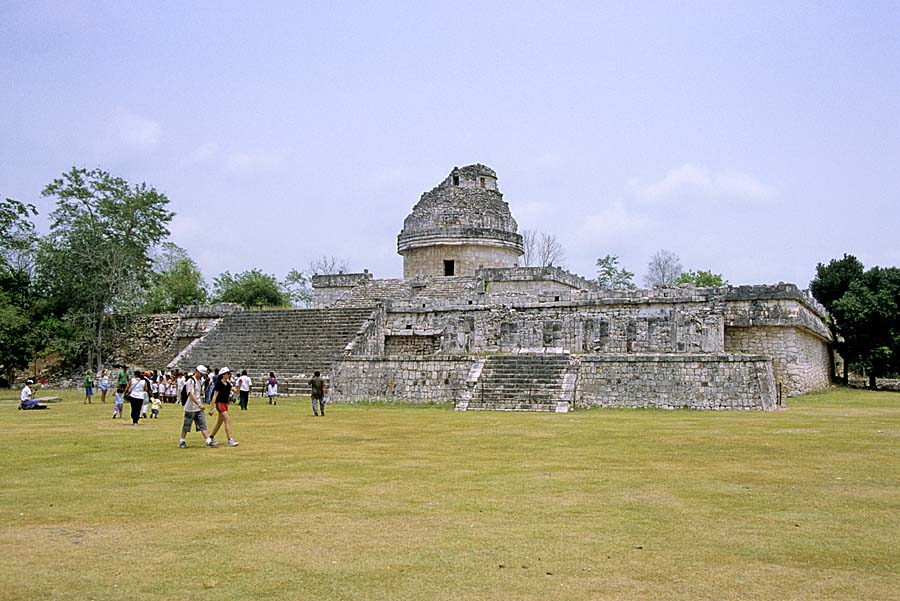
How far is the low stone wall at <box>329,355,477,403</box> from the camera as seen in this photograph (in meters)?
21.1

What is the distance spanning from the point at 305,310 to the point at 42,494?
822 inches

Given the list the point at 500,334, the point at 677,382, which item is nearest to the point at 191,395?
the point at 677,382

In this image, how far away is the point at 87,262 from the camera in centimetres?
3144

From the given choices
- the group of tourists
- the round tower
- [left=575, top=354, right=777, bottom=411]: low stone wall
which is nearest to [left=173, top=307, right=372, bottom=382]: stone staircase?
the group of tourists

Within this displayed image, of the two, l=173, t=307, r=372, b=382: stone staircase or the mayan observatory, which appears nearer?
the mayan observatory

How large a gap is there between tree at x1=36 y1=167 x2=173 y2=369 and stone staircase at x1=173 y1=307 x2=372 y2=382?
5627mm

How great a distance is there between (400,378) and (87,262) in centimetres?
1640

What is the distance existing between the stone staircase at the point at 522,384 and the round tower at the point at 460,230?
431 inches

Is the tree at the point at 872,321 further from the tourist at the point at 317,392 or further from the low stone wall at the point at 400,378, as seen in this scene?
the tourist at the point at 317,392

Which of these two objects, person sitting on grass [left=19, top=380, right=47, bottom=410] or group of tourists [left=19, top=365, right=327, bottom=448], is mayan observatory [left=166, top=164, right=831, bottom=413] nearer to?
group of tourists [left=19, top=365, right=327, bottom=448]

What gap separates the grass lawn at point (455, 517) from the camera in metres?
5.11

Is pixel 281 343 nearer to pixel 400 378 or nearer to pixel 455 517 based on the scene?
pixel 400 378

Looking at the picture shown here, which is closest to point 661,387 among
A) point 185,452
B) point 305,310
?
point 185,452

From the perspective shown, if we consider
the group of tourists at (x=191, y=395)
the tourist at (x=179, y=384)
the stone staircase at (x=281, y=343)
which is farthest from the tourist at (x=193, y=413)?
the stone staircase at (x=281, y=343)
